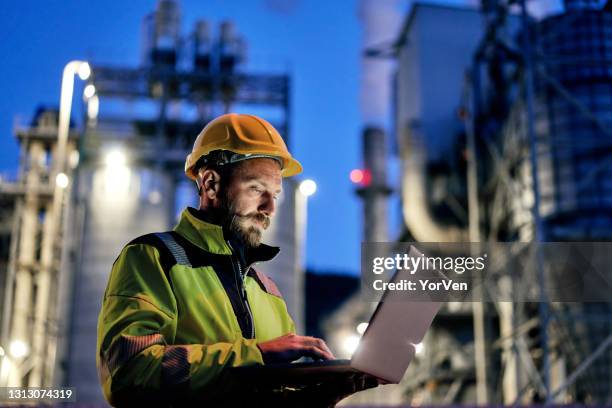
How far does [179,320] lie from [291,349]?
0.31 meters

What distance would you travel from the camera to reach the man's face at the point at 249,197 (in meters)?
A: 2.36

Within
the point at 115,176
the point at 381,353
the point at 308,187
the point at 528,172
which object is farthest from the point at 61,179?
the point at 381,353

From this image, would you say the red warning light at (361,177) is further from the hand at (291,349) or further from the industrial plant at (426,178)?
the hand at (291,349)

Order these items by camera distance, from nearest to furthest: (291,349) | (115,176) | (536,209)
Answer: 1. (291,349)
2. (536,209)
3. (115,176)

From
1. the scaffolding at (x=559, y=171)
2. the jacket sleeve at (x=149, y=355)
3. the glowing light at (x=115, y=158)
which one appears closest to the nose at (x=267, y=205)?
the jacket sleeve at (x=149, y=355)

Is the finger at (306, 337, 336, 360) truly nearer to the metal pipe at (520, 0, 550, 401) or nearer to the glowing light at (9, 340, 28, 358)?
the metal pipe at (520, 0, 550, 401)

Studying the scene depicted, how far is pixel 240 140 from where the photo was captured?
236cm

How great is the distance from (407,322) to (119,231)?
2050 cm

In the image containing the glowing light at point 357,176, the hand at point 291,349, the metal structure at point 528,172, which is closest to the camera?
the hand at point 291,349

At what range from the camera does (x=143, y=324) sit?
6.63ft

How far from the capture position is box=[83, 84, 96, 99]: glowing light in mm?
23609

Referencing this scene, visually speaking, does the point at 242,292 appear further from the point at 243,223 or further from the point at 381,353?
the point at 381,353

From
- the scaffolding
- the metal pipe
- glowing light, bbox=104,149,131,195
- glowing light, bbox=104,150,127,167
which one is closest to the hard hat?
the metal pipe

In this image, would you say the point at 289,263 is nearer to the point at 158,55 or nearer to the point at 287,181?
the point at 287,181
